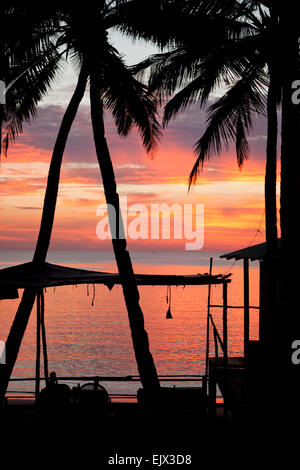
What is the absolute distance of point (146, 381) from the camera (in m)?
14.8

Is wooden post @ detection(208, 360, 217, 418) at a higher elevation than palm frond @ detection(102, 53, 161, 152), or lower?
lower

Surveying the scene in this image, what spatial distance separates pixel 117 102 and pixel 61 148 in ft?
7.12

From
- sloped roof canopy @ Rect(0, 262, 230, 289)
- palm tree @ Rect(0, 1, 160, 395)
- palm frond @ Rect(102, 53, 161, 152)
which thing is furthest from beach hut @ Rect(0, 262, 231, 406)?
palm frond @ Rect(102, 53, 161, 152)

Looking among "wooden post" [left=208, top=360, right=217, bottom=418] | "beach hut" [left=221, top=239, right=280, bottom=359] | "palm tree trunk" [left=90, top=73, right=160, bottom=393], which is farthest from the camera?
"palm tree trunk" [left=90, top=73, right=160, bottom=393]

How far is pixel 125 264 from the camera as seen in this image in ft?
48.1

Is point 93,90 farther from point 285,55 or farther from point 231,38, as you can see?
point 285,55

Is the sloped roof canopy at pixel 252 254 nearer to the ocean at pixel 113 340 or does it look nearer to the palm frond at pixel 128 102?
the palm frond at pixel 128 102

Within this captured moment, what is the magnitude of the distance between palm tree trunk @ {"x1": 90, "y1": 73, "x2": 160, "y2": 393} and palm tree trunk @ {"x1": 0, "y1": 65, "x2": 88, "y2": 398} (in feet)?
2.26

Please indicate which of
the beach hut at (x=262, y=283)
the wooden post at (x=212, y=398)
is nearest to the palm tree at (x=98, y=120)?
the wooden post at (x=212, y=398)

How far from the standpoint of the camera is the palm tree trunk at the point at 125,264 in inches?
580

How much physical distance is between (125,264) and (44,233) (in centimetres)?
239

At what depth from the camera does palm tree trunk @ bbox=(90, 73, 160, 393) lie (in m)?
14.7

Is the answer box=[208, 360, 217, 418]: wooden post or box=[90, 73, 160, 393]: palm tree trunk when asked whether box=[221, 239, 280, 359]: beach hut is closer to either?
box=[208, 360, 217, 418]: wooden post
